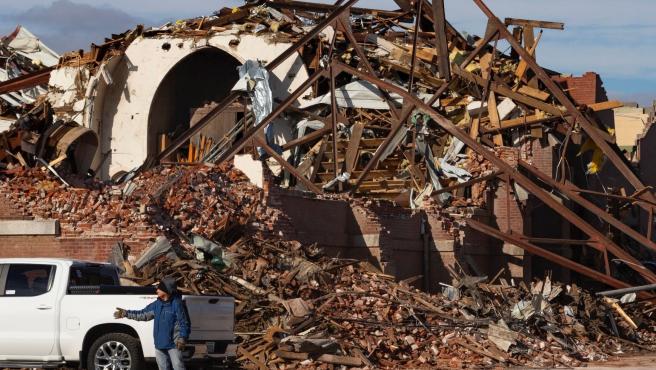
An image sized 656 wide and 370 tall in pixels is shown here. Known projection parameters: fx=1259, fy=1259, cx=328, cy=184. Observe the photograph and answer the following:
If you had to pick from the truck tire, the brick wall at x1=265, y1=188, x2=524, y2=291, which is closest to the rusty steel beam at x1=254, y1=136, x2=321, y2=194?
the brick wall at x1=265, y1=188, x2=524, y2=291

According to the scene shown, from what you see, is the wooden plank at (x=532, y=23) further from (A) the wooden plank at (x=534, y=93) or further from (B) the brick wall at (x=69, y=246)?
(B) the brick wall at (x=69, y=246)

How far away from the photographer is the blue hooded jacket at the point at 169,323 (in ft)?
44.9

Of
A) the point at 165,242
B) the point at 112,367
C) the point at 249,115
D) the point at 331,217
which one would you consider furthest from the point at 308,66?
the point at 112,367

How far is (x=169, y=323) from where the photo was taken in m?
13.7

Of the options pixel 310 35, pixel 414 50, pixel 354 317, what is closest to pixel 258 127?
pixel 310 35

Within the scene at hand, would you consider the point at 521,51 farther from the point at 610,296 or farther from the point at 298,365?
the point at 298,365

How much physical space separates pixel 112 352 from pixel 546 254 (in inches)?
530

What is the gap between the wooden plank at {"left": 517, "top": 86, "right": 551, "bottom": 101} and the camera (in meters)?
30.3

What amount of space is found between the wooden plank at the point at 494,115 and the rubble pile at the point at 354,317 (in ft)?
26.3

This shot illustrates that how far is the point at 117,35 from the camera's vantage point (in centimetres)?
3491

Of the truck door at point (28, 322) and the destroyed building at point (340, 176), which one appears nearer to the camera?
the truck door at point (28, 322)

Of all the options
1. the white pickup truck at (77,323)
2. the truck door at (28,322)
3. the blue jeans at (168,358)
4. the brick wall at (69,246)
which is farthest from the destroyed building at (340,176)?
the truck door at (28,322)

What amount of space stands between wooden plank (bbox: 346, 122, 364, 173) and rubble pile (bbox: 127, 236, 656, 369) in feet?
22.0

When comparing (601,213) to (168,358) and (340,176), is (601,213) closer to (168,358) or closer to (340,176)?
(340,176)
